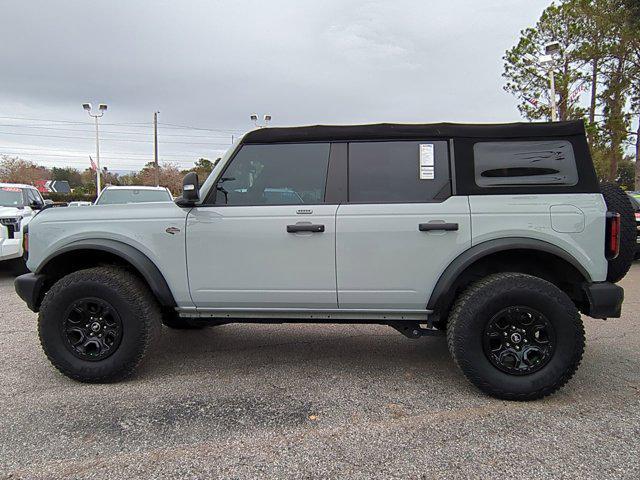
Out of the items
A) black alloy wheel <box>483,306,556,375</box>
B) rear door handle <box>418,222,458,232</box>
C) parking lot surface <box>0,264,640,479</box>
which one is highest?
rear door handle <box>418,222,458,232</box>

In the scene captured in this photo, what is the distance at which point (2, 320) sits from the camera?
5.19m

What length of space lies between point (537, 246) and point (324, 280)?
152 cm

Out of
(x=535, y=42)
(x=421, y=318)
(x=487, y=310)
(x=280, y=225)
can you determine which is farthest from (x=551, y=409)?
(x=535, y=42)

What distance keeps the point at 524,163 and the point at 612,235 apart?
76 centimetres

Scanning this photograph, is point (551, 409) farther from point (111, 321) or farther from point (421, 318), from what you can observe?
point (111, 321)

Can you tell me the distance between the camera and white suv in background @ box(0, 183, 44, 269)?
727cm

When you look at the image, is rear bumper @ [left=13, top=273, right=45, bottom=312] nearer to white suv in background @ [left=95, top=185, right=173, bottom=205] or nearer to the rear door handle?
the rear door handle

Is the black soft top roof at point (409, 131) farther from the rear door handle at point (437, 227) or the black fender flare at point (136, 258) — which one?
the black fender flare at point (136, 258)

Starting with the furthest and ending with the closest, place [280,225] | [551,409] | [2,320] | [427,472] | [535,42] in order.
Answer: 1. [535,42]
2. [2,320]
3. [280,225]
4. [551,409]
5. [427,472]

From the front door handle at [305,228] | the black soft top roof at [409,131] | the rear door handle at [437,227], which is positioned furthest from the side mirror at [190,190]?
the rear door handle at [437,227]

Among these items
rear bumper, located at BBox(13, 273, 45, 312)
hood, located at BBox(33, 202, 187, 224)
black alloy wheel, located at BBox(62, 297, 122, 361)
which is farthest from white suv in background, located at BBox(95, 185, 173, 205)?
black alloy wheel, located at BBox(62, 297, 122, 361)

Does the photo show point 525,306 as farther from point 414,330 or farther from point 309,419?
point 309,419

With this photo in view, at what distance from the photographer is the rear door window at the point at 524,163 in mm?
3107

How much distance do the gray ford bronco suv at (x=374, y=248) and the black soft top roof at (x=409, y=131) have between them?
1 cm
